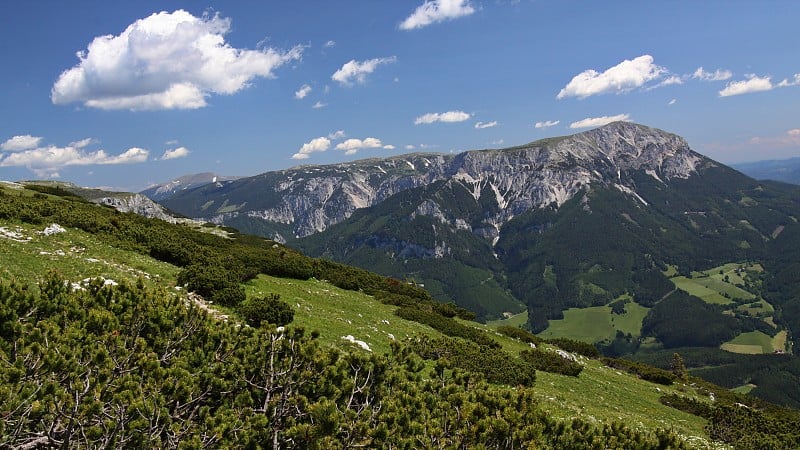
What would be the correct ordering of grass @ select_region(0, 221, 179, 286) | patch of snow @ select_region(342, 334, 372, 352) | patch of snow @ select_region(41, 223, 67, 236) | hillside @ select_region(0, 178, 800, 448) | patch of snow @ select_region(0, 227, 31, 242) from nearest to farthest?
hillside @ select_region(0, 178, 800, 448)
grass @ select_region(0, 221, 179, 286)
patch of snow @ select_region(342, 334, 372, 352)
patch of snow @ select_region(0, 227, 31, 242)
patch of snow @ select_region(41, 223, 67, 236)

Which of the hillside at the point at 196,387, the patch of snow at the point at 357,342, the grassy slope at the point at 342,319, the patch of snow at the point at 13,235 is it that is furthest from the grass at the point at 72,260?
the patch of snow at the point at 357,342

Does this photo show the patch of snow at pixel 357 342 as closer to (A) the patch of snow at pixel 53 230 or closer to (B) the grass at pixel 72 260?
(B) the grass at pixel 72 260

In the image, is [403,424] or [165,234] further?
[165,234]

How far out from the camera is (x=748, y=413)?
25.0m

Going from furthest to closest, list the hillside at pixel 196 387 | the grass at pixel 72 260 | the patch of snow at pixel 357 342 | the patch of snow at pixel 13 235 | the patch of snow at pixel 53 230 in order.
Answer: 1. the patch of snow at pixel 53 230
2. the patch of snow at pixel 13 235
3. the patch of snow at pixel 357 342
4. the grass at pixel 72 260
5. the hillside at pixel 196 387

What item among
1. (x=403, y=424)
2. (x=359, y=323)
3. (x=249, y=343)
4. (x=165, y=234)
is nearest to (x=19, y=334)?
(x=249, y=343)

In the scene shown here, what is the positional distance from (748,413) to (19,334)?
33828 mm

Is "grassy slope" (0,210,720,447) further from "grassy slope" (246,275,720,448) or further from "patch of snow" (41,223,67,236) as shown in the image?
"patch of snow" (41,223,67,236)

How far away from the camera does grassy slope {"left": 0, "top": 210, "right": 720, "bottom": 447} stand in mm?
19844

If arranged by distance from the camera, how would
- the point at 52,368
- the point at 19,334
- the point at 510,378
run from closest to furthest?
the point at 52,368, the point at 19,334, the point at 510,378

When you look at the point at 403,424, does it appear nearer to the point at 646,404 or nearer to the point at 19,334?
the point at 19,334

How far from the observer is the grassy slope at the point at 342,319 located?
19844 mm

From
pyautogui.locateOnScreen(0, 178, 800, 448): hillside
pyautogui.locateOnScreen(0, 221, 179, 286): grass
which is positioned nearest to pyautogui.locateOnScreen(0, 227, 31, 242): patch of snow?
pyautogui.locateOnScreen(0, 221, 179, 286): grass

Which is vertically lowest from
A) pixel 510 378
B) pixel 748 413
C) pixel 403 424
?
pixel 748 413
